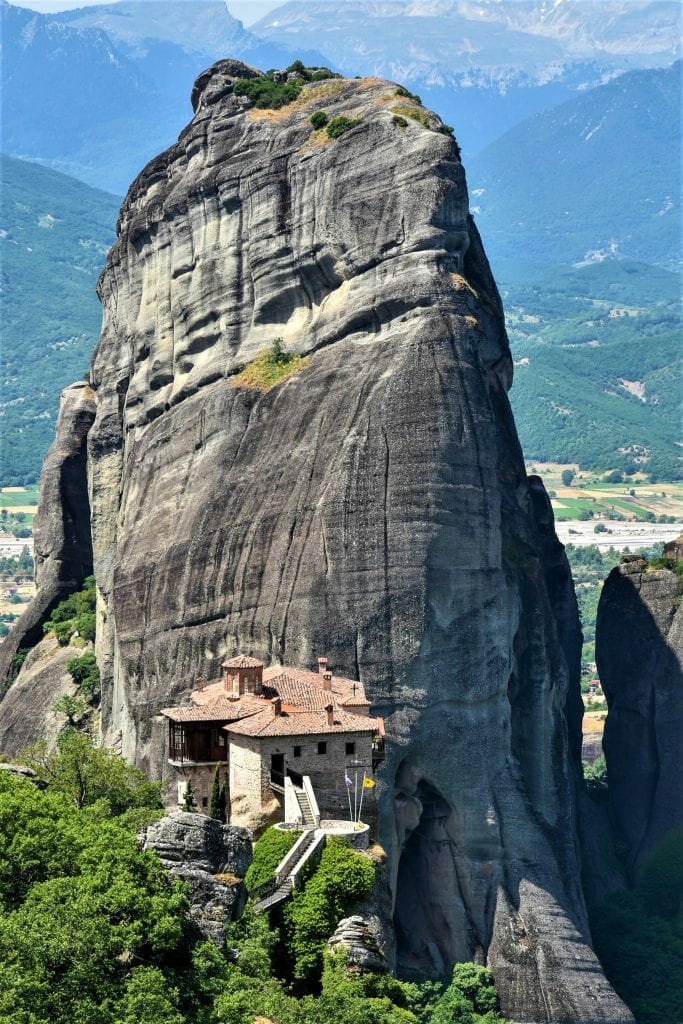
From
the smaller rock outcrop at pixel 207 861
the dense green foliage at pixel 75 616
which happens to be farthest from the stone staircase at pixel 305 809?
the dense green foliage at pixel 75 616

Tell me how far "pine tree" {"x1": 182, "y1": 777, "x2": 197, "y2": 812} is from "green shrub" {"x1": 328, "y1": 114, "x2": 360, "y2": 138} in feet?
136

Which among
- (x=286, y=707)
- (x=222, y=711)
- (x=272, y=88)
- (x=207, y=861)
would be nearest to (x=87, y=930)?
(x=207, y=861)

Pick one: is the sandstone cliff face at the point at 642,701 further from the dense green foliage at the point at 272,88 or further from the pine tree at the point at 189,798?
the pine tree at the point at 189,798

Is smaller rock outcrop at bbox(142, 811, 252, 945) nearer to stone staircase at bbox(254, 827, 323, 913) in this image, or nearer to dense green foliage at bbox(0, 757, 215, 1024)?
dense green foliage at bbox(0, 757, 215, 1024)

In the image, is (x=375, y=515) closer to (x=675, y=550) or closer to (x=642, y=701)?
(x=642, y=701)

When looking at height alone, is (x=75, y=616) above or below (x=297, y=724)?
above

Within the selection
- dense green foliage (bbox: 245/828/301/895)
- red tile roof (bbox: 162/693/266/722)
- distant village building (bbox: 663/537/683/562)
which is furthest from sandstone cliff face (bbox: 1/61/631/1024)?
dense green foliage (bbox: 245/828/301/895)

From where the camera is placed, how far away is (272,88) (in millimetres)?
114125

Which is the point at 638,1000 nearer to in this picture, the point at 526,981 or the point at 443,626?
the point at 526,981

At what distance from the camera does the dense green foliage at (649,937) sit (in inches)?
3807

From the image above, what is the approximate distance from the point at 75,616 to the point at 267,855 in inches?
2613

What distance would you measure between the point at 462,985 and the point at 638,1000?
43.3 ft

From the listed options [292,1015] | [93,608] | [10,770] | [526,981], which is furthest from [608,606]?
[292,1015]

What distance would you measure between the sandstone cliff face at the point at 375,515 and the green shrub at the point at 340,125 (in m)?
0.51
